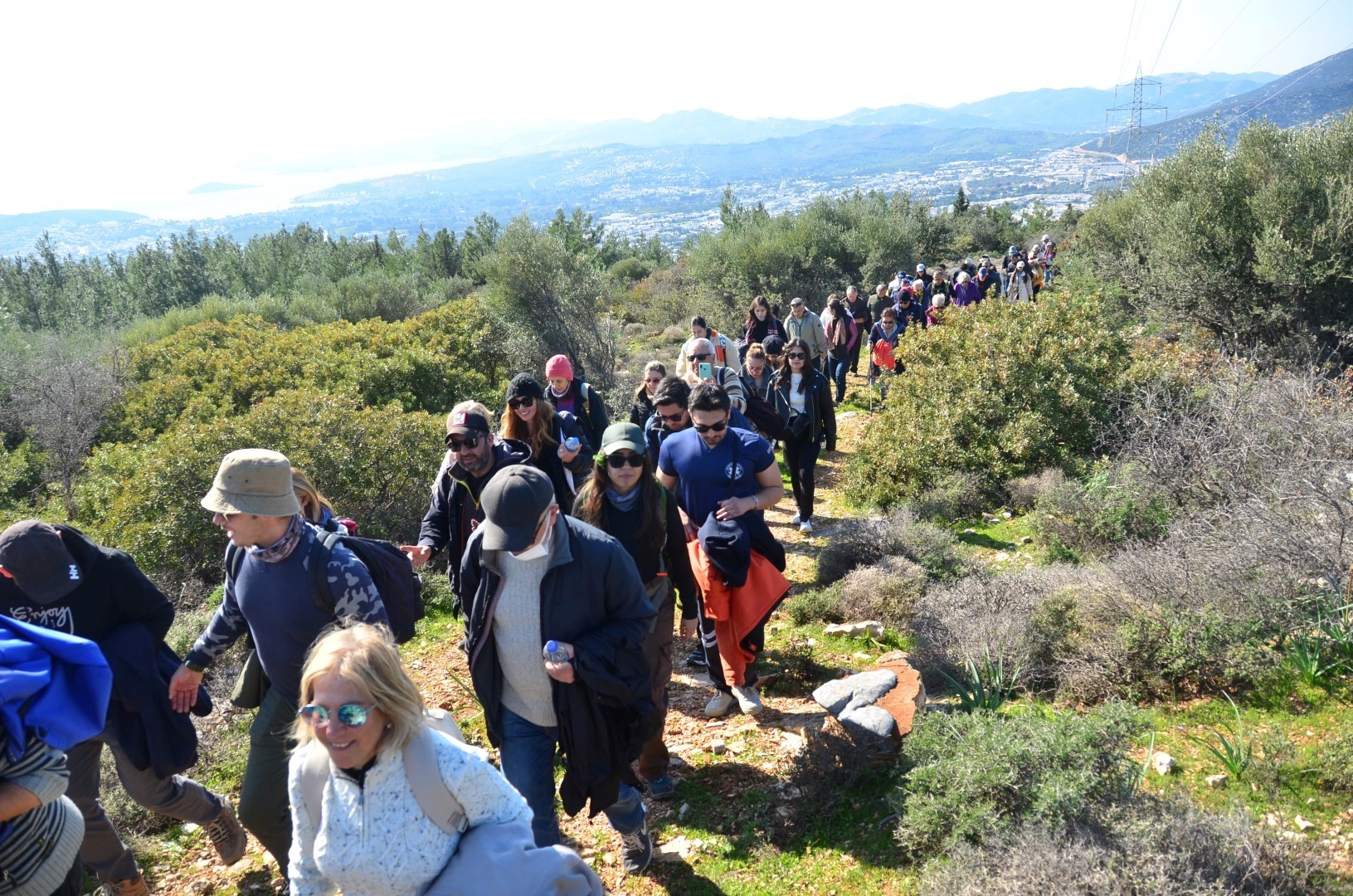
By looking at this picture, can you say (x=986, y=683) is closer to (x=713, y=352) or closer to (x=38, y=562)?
(x=713, y=352)

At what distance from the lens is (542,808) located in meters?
3.21

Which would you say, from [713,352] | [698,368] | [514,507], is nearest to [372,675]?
[514,507]

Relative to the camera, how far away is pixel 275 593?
3092 mm

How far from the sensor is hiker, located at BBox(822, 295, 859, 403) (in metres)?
11.7

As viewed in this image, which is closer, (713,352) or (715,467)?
(715,467)

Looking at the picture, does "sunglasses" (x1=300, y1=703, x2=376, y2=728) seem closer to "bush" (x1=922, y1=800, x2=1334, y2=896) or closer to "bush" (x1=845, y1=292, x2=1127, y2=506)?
"bush" (x1=922, y1=800, x2=1334, y2=896)

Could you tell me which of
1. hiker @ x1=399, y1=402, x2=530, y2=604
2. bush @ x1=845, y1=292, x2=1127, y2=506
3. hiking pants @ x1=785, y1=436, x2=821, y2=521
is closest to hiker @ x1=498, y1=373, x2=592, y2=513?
hiker @ x1=399, y1=402, x2=530, y2=604

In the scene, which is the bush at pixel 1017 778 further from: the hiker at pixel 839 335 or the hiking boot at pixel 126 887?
the hiker at pixel 839 335

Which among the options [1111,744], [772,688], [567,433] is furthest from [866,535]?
[1111,744]

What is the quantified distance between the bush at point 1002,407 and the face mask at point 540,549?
6.15 m

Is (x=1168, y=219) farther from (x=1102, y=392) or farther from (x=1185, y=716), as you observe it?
(x=1185, y=716)

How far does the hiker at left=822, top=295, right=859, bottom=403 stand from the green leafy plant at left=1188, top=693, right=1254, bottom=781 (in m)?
7.79

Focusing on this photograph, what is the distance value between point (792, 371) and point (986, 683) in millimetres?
3727

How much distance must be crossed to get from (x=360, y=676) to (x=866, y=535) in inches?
209
